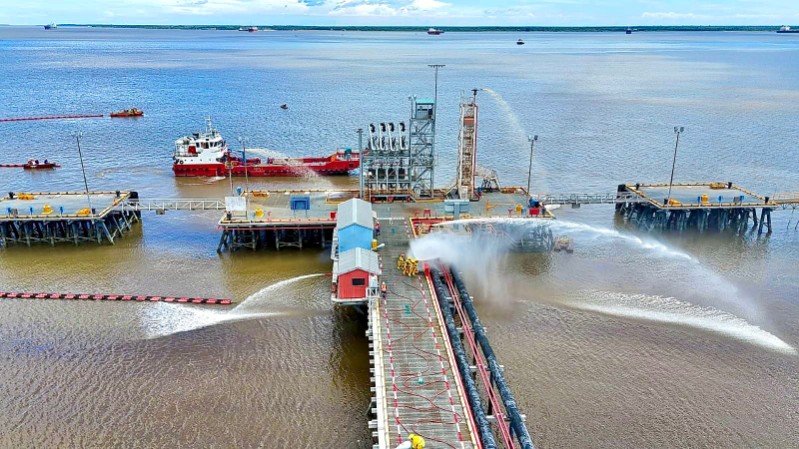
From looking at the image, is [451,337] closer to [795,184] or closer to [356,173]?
[356,173]

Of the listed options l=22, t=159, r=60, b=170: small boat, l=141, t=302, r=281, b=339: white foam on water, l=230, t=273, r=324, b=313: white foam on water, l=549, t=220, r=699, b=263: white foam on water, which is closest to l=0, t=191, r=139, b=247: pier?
l=141, t=302, r=281, b=339: white foam on water

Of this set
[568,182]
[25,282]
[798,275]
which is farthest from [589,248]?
[25,282]

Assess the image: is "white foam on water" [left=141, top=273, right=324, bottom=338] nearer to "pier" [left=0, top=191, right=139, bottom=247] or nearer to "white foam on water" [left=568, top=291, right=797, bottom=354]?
"pier" [left=0, top=191, right=139, bottom=247]

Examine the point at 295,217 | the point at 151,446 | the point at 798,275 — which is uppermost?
the point at 295,217

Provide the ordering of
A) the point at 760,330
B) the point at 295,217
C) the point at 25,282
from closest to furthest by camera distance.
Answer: the point at 760,330 < the point at 25,282 < the point at 295,217

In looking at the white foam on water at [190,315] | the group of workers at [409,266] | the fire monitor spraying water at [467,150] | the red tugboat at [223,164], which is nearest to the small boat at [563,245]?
the fire monitor spraying water at [467,150]

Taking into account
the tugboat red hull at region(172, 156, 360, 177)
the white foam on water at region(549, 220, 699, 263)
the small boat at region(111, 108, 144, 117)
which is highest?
the small boat at region(111, 108, 144, 117)

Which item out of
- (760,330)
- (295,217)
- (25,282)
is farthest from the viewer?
(295,217)
